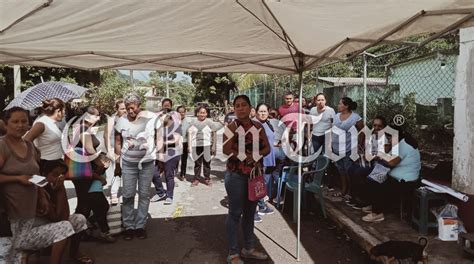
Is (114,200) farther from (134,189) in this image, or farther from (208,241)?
(208,241)

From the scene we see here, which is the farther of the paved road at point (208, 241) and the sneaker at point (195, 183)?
the sneaker at point (195, 183)

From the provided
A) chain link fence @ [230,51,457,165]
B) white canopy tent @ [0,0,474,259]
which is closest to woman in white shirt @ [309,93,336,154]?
chain link fence @ [230,51,457,165]

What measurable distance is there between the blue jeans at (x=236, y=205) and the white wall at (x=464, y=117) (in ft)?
8.54

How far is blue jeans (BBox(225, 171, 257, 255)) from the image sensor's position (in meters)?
4.08

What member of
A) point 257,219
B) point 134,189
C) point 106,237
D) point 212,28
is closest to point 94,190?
point 134,189

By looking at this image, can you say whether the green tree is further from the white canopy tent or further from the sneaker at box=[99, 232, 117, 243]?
the white canopy tent

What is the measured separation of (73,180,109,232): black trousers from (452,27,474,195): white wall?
4.52 metres

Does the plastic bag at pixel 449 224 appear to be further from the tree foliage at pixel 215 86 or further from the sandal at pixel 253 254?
the tree foliage at pixel 215 86

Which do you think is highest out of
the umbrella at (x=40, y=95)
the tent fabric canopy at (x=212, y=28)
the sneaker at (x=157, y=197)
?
the tent fabric canopy at (x=212, y=28)

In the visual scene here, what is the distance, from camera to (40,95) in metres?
9.30

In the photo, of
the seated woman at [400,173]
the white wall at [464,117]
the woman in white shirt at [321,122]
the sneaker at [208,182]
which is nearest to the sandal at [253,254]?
the seated woman at [400,173]

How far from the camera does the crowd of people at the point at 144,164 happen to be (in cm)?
343

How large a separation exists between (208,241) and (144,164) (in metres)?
1.34

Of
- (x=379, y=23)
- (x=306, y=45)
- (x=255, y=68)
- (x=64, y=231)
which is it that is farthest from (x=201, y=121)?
(x=379, y=23)
